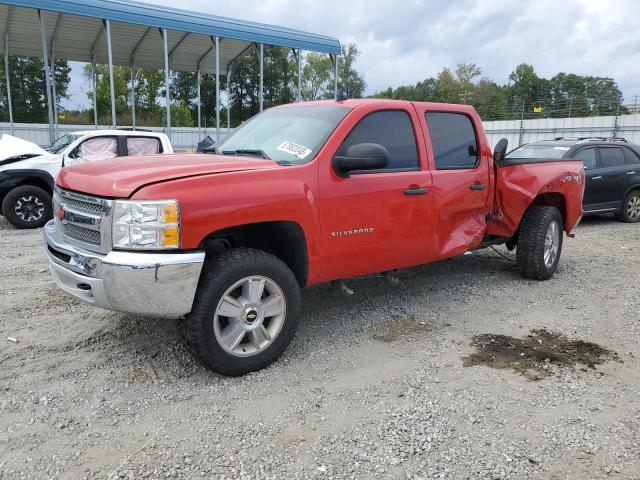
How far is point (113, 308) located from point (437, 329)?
2.65 metres

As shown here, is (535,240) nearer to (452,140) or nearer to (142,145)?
(452,140)

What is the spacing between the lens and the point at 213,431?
288 centimetres

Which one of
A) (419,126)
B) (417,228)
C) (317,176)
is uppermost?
(419,126)

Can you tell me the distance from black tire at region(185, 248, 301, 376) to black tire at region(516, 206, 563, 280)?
11.0 feet

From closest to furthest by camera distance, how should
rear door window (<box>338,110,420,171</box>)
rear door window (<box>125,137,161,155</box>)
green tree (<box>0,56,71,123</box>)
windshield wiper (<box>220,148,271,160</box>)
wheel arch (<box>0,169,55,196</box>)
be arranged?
windshield wiper (<box>220,148,271,160</box>) < rear door window (<box>338,110,420,171</box>) < wheel arch (<box>0,169,55,196</box>) < rear door window (<box>125,137,161,155</box>) < green tree (<box>0,56,71,123</box>)

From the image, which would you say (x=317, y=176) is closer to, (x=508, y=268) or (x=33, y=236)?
(x=508, y=268)

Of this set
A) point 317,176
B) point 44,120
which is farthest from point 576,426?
point 44,120

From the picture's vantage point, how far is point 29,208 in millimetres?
8844

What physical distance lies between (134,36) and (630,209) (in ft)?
51.3

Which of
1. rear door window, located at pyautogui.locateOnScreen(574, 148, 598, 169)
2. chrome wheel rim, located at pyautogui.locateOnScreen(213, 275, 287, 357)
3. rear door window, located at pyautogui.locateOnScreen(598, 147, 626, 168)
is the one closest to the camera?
chrome wheel rim, located at pyautogui.locateOnScreen(213, 275, 287, 357)

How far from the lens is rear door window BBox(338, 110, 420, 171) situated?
4109 millimetres

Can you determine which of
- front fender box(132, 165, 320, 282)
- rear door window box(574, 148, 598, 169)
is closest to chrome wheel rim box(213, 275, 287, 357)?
front fender box(132, 165, 320, 282)

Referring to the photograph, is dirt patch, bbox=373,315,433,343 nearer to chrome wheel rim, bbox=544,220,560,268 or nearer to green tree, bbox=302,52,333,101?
chrome wheel rim, bbox=544,220,560,268

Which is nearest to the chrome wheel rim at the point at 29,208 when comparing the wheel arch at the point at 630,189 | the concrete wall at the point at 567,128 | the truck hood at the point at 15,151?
the truck hood at the point at 15,151
